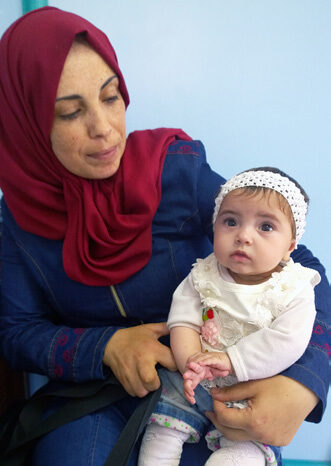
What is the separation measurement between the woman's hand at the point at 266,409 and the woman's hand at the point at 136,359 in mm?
165

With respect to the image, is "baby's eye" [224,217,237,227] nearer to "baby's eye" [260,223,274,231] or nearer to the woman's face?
"baby's eye" [260,223,274,231]

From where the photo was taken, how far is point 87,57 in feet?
3.51

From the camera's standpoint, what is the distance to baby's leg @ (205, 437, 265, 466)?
1.00 meters

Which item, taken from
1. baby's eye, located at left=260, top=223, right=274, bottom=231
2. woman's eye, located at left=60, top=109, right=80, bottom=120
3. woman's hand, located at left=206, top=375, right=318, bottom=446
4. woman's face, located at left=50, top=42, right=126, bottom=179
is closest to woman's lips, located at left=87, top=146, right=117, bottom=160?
woman's face, located at left=50, top=42, right=126, bottom=179

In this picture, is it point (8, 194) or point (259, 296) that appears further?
point (8, 194)

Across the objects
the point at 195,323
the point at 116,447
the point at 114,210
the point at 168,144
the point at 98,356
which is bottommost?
the point at 116,447

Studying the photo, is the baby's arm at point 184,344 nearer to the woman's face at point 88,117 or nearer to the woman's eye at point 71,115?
the woman's face at point 88,117

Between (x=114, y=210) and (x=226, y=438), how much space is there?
0.64m

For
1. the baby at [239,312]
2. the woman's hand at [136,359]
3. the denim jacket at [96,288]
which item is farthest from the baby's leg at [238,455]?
the denim jacket at [96,288]

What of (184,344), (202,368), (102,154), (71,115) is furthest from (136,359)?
(71,115)

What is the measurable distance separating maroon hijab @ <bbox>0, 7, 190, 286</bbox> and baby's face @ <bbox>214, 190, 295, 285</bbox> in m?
0.25

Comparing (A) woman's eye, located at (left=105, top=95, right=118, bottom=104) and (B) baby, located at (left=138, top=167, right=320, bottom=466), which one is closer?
(B) baby, located at (left=138, top=167, right=320, bottom=466)

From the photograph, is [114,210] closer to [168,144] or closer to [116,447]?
[168,144]

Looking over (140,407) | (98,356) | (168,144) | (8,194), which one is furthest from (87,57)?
(140,407)
